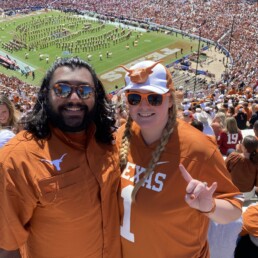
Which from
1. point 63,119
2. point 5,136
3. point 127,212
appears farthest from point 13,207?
point 5,136

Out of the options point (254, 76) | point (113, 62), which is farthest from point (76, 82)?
point (113, 62)

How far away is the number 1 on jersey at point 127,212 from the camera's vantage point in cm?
275

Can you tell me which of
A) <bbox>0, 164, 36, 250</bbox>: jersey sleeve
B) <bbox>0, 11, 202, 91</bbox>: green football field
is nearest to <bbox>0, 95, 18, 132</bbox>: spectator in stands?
<bbox>0, 164, 36, 250</bbox>: jersey sleeve

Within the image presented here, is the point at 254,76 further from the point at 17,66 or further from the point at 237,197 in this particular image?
the point at 237,197

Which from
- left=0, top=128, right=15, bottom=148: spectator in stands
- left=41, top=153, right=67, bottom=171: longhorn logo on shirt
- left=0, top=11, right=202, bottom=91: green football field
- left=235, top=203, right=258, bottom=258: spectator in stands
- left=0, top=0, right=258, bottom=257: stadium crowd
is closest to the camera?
left=41, top=153, right=67, bottom=171: longhorn logo on shirt

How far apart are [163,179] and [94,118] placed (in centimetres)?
72

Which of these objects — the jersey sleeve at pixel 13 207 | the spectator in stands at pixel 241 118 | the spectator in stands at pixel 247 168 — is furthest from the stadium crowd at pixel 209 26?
the jersey sleeve at pixel 13 207

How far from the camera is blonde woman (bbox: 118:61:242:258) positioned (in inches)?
105

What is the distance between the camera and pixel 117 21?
4244 centimetres

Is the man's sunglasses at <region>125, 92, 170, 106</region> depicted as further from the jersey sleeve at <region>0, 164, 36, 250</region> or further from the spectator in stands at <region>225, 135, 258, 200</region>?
the spectator in stands at <region>225, 135, 258, 200</region>

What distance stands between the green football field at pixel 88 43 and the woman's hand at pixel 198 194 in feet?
81.2

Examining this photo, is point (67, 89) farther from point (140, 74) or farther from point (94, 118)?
point (140, 74)

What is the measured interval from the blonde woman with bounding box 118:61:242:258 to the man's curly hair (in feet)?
0.66

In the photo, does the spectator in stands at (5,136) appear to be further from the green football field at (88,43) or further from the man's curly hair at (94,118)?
the green football field at (88,43)
